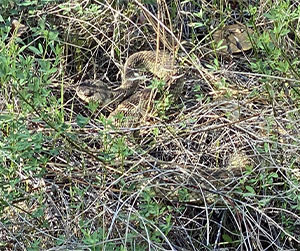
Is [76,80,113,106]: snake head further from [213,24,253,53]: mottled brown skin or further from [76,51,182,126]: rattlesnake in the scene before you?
[213,24,253,53]: mottled brown skin

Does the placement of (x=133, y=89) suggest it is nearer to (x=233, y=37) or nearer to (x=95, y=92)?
(x=95, y=92)

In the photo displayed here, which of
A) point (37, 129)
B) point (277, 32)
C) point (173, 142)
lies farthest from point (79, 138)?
point (277, 32)

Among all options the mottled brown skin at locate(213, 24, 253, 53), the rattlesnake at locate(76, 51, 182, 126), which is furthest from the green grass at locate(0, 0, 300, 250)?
the mottled brown skin at locate(213, 24, 253, 53)

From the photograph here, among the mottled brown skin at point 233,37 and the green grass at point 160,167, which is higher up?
the green grass at point 160,167

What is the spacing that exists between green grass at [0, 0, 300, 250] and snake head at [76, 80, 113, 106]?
237 millimetres

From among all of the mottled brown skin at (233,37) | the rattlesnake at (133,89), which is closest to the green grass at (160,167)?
the rattlesnake at (133,89)

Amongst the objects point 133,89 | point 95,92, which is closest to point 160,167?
point 95,92

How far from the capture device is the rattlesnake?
11.4 ft

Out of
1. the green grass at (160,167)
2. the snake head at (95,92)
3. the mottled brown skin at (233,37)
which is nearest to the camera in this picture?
the green grass at (160,167)

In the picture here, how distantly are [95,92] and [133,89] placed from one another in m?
0.30

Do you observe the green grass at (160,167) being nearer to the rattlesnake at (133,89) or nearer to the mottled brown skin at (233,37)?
the rattlesnake at (133,89)

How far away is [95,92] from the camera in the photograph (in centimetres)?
366

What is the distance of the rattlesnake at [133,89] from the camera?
349 centimetres

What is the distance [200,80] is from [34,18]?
1.20 meters
